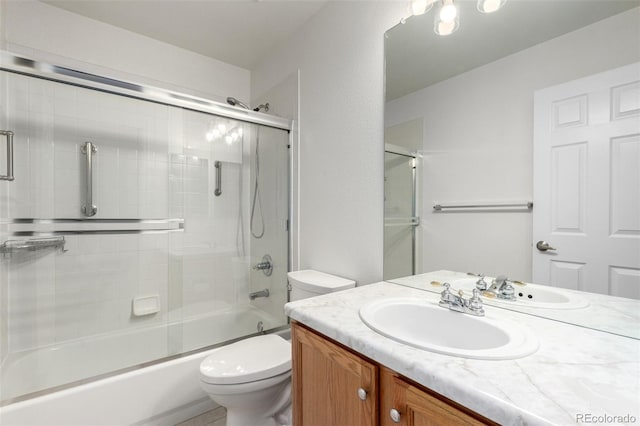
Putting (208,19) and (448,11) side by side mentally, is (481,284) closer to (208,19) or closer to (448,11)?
(448,11)

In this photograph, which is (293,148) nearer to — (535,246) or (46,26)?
(535,246)

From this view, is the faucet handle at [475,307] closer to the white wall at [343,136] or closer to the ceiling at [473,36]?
the white wall at [343,136]

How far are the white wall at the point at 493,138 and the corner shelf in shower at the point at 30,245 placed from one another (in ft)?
7.10

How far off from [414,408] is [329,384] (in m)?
0.30

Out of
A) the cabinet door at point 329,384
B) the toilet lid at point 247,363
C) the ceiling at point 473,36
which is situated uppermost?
the ceiling at point 473,36

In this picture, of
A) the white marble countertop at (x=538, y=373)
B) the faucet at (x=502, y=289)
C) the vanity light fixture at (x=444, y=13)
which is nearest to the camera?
the white marble countertop at (x=538, y=373)

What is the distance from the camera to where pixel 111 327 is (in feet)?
6.11

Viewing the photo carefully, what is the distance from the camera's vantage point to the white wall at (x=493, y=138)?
2.63 ft

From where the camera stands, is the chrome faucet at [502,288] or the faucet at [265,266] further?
the faucet at [265,266]

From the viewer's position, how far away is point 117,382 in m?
1.40

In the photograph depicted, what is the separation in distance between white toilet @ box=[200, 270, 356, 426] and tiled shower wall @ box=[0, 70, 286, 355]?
0.66 metres

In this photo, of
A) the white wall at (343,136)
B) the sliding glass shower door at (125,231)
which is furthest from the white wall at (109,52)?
the white wall at (343,136)

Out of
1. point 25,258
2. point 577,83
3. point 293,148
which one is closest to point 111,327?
point 25,258

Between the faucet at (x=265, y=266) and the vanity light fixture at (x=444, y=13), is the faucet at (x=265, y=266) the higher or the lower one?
the lower one
